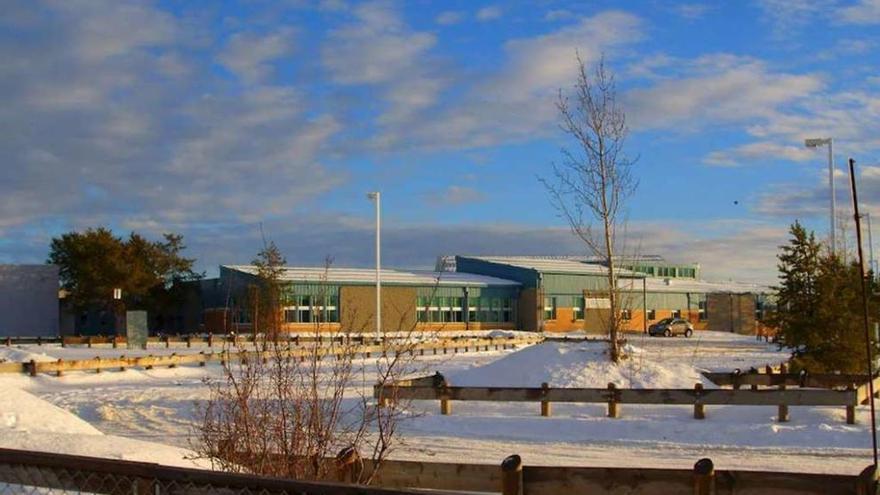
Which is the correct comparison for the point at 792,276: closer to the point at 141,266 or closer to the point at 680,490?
the point at 680,490

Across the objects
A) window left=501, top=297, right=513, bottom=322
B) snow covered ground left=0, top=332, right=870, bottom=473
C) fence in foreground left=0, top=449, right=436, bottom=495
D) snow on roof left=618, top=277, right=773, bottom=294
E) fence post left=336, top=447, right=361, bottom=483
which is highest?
snow on roof left=618, top=277, right=773, bottom=294

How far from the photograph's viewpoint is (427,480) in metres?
7.84

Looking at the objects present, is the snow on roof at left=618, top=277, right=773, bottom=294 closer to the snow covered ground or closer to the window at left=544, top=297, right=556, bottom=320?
the window at left=544, top=297, right=556, bottom=320

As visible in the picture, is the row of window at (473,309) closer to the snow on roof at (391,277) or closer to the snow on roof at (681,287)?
the snow on roof at (391,277)

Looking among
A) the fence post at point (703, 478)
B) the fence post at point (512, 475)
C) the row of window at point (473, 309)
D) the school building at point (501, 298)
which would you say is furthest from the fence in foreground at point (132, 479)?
the row of window at point (473, 309)

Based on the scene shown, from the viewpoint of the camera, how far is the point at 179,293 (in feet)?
254

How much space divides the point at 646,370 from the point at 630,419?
14.1 feet

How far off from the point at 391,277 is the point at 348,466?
70526 mm

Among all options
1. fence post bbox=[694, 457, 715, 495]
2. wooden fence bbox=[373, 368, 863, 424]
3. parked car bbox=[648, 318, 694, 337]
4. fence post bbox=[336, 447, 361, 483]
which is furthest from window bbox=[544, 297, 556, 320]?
fence post bbox=[694, 457, 715, 495]

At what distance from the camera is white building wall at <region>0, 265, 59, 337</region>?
73.2 meters

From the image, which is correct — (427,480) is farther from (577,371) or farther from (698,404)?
(577,371)

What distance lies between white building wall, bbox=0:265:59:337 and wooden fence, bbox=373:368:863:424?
61680 mm

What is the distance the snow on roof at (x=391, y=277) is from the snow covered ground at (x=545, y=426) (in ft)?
150

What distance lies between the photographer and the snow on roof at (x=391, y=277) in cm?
7344
